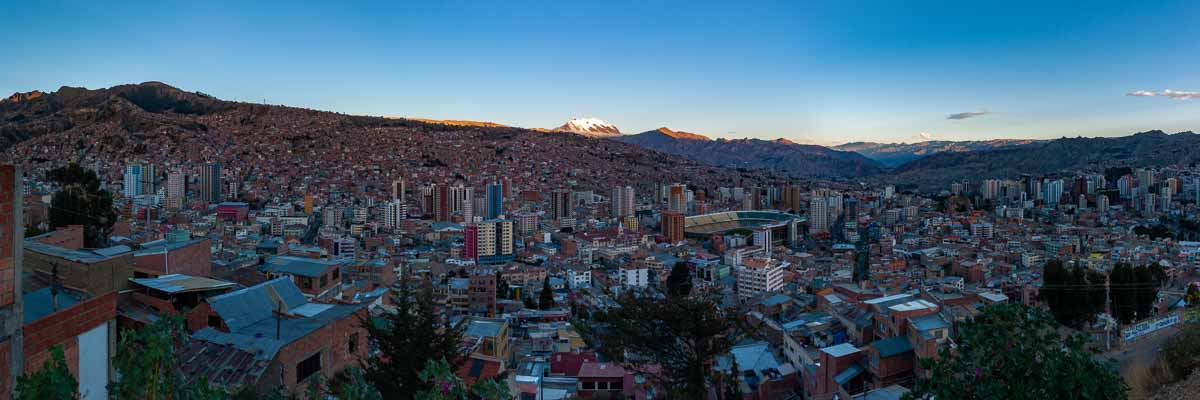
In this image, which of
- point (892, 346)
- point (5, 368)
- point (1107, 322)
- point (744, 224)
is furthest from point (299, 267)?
point (744, 224)

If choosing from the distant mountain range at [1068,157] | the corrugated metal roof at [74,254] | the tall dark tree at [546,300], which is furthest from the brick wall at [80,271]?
the distant mountain range at [1068,157]

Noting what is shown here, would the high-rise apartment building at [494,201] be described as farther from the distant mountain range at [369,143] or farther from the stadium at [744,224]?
the distant mountain range at [369,143]

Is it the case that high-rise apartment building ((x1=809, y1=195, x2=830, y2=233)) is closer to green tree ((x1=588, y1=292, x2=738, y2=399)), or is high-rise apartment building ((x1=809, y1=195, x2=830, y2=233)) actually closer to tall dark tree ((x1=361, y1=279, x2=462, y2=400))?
green tree ((x1=588, y1=292, x2=738, y2=399))

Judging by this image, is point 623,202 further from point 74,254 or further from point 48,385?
point 48,385

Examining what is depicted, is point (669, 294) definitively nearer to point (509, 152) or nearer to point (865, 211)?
point (865, 211)

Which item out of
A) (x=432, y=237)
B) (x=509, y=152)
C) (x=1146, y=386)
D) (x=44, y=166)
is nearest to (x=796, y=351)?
(x=1146, y=386)

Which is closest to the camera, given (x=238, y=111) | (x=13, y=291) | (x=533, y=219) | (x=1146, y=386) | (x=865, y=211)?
(x=13, y=291)
